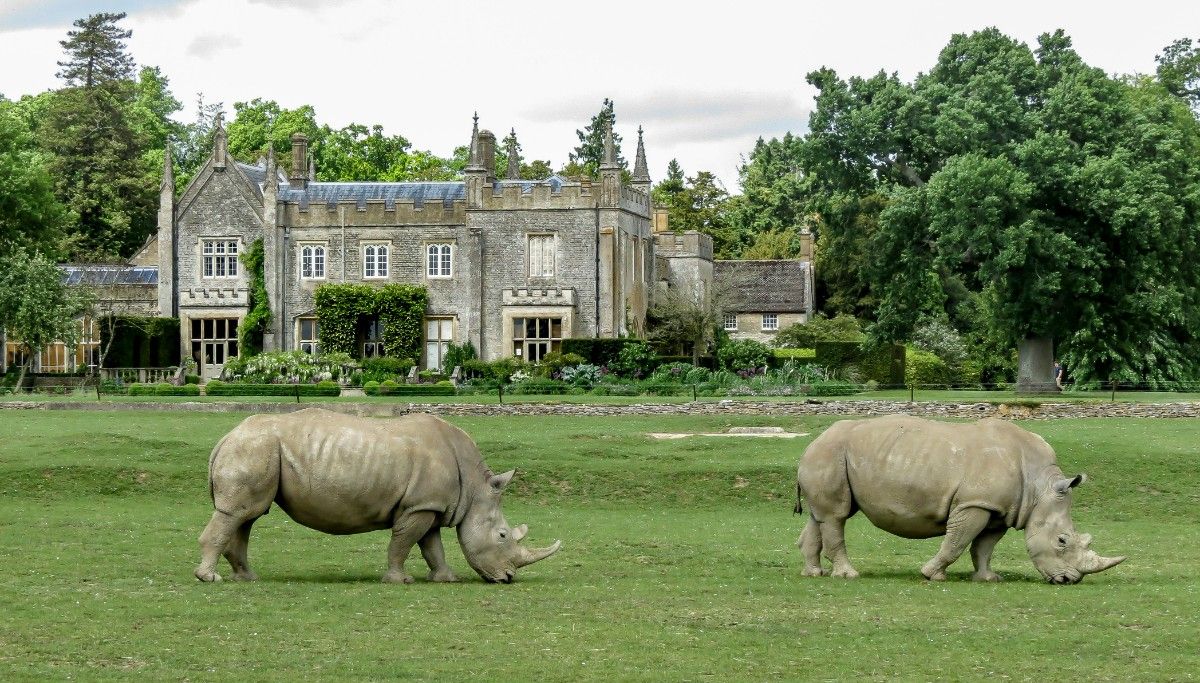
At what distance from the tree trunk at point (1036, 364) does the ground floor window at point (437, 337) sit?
927 inches

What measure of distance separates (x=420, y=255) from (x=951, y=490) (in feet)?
173

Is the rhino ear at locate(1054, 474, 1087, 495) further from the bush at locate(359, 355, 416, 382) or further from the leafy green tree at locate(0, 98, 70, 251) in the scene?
the leafy green tree at locate(0, 98, 70, 251)

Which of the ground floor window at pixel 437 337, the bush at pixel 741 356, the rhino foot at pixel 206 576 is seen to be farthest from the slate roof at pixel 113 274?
the rhino foot at pixel 206 576

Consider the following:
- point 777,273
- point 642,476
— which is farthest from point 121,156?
point 642,476

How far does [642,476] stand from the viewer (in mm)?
30969

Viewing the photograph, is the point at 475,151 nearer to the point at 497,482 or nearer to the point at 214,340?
the point at 214,340

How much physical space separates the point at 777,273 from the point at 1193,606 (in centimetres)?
7241

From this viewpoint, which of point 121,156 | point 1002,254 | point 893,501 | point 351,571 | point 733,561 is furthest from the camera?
point 121,156

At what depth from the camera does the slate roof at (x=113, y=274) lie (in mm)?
75438

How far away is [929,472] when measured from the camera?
18547 mm

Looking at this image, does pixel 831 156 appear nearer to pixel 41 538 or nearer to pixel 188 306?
pixel 188 306

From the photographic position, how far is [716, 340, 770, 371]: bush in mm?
65062

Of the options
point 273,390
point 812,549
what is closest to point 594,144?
point 273,390

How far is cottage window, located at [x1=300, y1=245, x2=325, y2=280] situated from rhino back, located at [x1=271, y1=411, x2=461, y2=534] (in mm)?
52477
